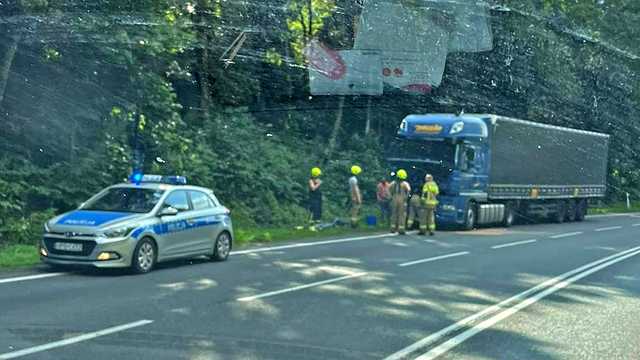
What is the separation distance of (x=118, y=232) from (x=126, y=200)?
53.2 inches

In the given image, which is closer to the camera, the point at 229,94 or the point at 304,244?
the point at 304,244

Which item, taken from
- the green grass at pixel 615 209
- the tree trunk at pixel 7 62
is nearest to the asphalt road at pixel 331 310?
the tree trunk at pixel 7 62

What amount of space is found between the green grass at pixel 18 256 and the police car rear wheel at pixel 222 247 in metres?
2.99

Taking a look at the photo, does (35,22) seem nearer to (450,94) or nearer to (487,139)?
(487,139)

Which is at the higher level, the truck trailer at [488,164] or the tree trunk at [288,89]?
the tree trunk at [288,89]

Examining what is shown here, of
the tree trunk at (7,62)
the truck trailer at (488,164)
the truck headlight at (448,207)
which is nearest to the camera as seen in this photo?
the tree trunk at (7,62)

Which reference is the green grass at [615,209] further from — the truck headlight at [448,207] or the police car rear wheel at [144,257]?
the police car rear wheel at [144,257]

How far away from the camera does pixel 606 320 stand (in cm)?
1023

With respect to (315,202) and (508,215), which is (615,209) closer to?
(508,215)

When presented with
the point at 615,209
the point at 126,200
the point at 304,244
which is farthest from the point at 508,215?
the point at 615,209

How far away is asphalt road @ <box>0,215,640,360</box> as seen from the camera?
8180mm

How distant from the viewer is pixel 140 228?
1348 cm

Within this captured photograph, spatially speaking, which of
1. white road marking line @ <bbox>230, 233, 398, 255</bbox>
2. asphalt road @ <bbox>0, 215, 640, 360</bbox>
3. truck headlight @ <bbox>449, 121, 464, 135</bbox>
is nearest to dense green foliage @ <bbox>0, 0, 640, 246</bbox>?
white road marking line @ <bbox>230, 233, 398, 255</bbox>

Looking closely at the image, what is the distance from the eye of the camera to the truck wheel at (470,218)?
27.2 metres
